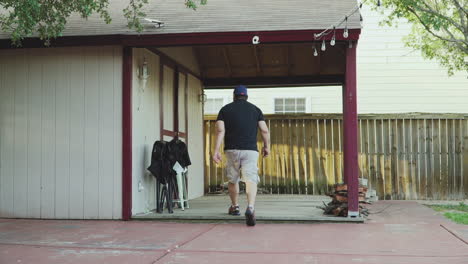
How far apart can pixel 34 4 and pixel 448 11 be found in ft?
32.3

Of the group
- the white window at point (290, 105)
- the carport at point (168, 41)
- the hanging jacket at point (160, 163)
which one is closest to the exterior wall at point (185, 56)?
the carport at point (168, 41)

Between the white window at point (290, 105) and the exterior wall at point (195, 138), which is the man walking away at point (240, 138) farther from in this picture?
the white window at point (290, 105)

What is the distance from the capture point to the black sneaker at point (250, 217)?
24.0 ft

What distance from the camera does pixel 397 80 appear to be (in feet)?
47.6

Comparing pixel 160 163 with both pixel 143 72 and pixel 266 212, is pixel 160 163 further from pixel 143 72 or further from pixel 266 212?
pixel 266 212

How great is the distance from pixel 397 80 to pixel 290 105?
275 cm

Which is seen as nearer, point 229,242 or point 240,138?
point 229,242

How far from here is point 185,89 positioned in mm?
11430

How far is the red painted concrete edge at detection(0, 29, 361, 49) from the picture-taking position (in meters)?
7.80

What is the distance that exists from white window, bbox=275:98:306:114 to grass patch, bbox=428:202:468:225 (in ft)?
17.2

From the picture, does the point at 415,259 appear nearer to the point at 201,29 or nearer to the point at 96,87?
the point at 201,29

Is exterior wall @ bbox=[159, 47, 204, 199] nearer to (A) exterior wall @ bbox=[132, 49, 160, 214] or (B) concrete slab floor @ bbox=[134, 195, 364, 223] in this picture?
(B) concrete slab floor @ bbox=[134, 195, 364, 223]

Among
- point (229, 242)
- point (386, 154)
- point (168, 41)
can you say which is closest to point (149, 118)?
point (168, 41)

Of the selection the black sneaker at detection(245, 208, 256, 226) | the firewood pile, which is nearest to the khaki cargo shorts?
the black sneaker at detection(245, 208, 256, 226)
